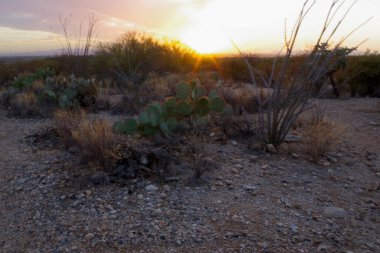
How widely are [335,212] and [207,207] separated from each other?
1308 millimetres

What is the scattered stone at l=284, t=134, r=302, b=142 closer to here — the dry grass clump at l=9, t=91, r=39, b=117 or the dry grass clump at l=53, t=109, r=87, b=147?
the dry grass clump at l=53, t=109, r=87, b=147

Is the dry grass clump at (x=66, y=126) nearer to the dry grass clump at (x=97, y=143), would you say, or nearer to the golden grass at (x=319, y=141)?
the dry grass clump at (x=97, y=143)

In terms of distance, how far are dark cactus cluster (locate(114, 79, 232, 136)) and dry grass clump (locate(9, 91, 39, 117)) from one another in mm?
3552

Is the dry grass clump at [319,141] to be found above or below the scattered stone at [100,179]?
above

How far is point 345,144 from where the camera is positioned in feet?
18.9

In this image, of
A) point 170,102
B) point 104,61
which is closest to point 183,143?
point 170,102

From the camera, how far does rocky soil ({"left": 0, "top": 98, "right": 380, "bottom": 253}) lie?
10.7 ft

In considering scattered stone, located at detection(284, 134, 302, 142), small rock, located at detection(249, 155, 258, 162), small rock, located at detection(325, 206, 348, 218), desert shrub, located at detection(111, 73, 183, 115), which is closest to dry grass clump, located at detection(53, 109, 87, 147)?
desert shrub, located at detection(111, 73, 183, 115)

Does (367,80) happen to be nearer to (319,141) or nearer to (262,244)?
(319,141)

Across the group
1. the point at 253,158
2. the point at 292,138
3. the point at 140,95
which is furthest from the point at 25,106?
the point at 292,138

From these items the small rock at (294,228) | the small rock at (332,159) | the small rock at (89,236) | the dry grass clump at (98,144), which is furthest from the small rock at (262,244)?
the small rock at (332,159)

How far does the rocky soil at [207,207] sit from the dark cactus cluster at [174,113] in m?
0.63

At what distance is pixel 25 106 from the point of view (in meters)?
8.05

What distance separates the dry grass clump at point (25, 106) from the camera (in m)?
7.92
